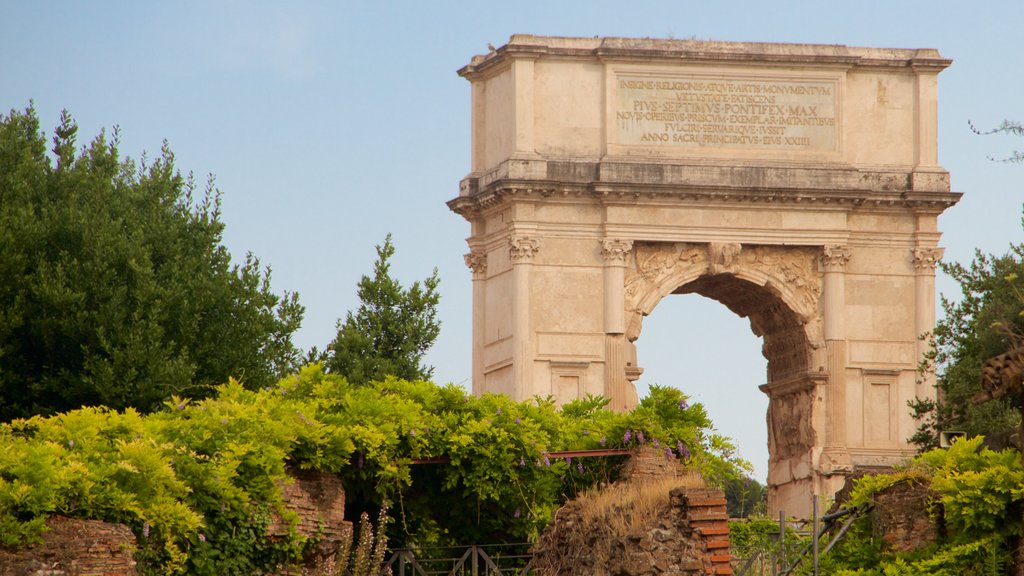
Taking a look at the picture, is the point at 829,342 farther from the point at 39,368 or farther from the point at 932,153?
the point at 39,368

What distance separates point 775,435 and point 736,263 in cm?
386

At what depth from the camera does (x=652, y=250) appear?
1761 inches

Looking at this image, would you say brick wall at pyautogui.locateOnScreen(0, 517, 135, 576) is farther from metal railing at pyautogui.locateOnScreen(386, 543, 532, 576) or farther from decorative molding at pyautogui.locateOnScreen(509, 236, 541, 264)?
decorative molding at pyautogui.locateOnScreen(509, 236, 541, 264)

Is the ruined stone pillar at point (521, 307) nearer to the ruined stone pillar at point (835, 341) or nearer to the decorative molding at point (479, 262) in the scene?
the decorative molding at point (479, 262)

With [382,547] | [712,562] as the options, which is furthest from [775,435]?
[712,562]

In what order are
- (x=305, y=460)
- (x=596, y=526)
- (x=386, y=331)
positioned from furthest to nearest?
(x=386, y=331)
(x=305, y=460)
(x=596, y=526)

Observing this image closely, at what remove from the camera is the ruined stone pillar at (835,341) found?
4434 cm

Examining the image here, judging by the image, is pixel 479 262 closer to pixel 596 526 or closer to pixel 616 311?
pixel 616 311

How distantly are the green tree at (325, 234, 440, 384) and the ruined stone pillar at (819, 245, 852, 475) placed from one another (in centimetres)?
762

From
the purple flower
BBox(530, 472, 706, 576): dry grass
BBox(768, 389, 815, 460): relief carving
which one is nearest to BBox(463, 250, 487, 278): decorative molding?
BBox(768, 389, 815, 460): relief carving

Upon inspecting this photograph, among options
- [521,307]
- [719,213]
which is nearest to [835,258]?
[719,213]

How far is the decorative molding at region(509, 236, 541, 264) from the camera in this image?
144 ft

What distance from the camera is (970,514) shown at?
57.8ft

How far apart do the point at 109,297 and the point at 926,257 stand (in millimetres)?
18067
